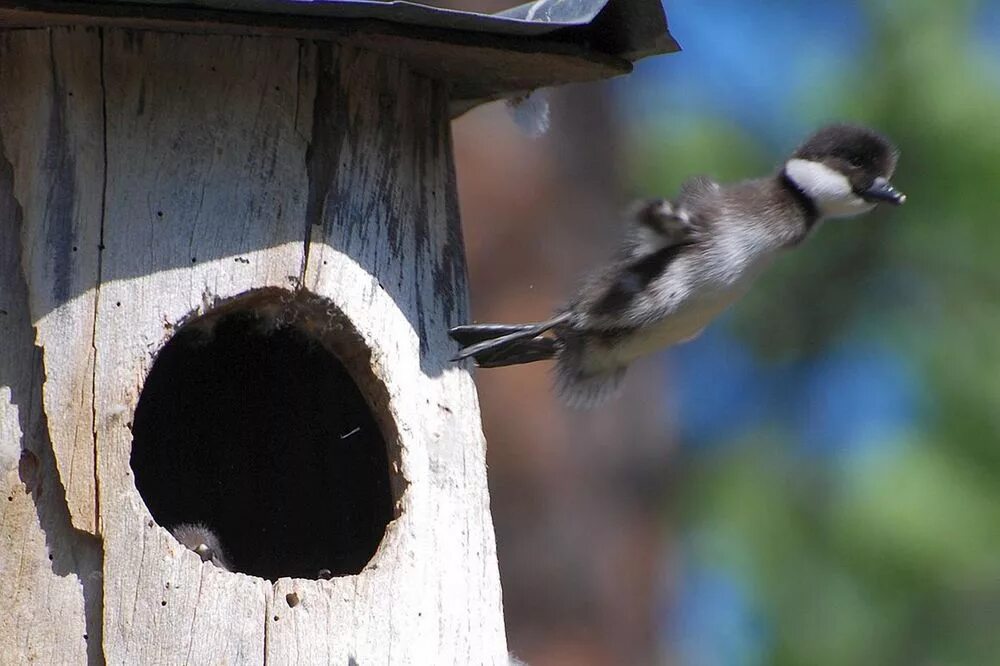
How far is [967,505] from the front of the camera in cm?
833

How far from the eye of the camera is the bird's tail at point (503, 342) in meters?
2.76

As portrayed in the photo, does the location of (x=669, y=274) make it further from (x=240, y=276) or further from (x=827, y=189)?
(x=240, y=276)

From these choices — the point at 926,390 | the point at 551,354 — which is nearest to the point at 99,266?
the point at 551,354

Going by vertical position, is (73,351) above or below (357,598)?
above

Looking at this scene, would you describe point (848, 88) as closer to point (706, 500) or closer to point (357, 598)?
point (706, 500)

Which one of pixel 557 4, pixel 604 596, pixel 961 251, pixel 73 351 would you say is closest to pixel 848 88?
pixel 961 251

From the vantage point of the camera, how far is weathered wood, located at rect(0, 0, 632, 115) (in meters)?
2.48

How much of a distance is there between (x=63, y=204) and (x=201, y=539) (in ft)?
2.56

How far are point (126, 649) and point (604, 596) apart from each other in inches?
131

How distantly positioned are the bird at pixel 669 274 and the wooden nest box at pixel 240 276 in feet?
0.67

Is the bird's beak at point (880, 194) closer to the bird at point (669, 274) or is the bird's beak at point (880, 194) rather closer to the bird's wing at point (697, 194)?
the bird at point (669, 274)

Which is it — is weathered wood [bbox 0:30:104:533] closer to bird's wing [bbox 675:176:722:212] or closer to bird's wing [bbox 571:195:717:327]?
bird's wing [bbox 571:195:717:327]

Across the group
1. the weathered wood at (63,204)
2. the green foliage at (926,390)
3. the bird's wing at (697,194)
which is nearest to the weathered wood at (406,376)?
the weathered wood at (63,204)

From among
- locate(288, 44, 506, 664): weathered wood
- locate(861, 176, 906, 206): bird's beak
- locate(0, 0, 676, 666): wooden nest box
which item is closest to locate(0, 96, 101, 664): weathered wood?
locate(0, 0, 676, 666): wooden nest box
